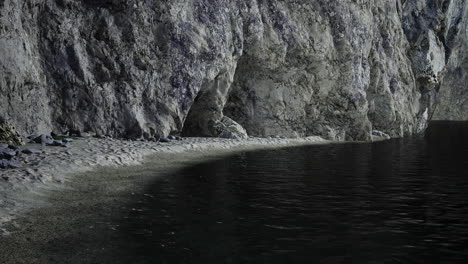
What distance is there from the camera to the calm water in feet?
29.4

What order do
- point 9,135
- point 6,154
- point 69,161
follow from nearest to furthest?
1. point 6,154
2. point 69,161
3. point 9,135

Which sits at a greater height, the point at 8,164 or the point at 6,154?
the point at 6,154

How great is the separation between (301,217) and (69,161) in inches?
380

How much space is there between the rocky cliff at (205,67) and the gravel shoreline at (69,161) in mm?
2721

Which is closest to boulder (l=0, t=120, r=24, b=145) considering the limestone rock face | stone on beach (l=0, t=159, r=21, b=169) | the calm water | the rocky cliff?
the rocky cliff

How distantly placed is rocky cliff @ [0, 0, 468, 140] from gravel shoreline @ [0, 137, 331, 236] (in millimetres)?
2721

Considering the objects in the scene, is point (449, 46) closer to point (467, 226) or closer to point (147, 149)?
point (147, 149)

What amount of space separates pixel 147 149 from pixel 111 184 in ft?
25.4

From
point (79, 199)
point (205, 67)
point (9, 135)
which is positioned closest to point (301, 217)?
point (79, 199)

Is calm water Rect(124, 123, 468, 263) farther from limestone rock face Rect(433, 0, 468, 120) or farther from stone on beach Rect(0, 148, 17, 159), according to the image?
limestone rock face Rect(433, 0, 468, 120)

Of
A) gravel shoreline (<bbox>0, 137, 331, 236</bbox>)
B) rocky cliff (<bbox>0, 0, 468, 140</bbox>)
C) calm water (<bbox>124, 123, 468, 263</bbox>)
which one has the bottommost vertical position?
calm water (<bbox>124, 123, 468, 263</bbox>)

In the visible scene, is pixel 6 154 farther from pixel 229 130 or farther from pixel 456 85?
pixel 456 85

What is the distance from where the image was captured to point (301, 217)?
11.8 metres

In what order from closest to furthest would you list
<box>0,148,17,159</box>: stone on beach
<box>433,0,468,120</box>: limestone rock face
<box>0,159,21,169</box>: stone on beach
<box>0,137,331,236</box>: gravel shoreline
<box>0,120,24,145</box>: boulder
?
<box>0,137,331,236</box>: gravel shoreline → <box>0,159,21,169</box>: stone on beach → <box>0,148,17,159</box>: stone on beach → <box>0,120,24,145</box>: boulder → <box>433,0,468,120</box>: limestone rock face
